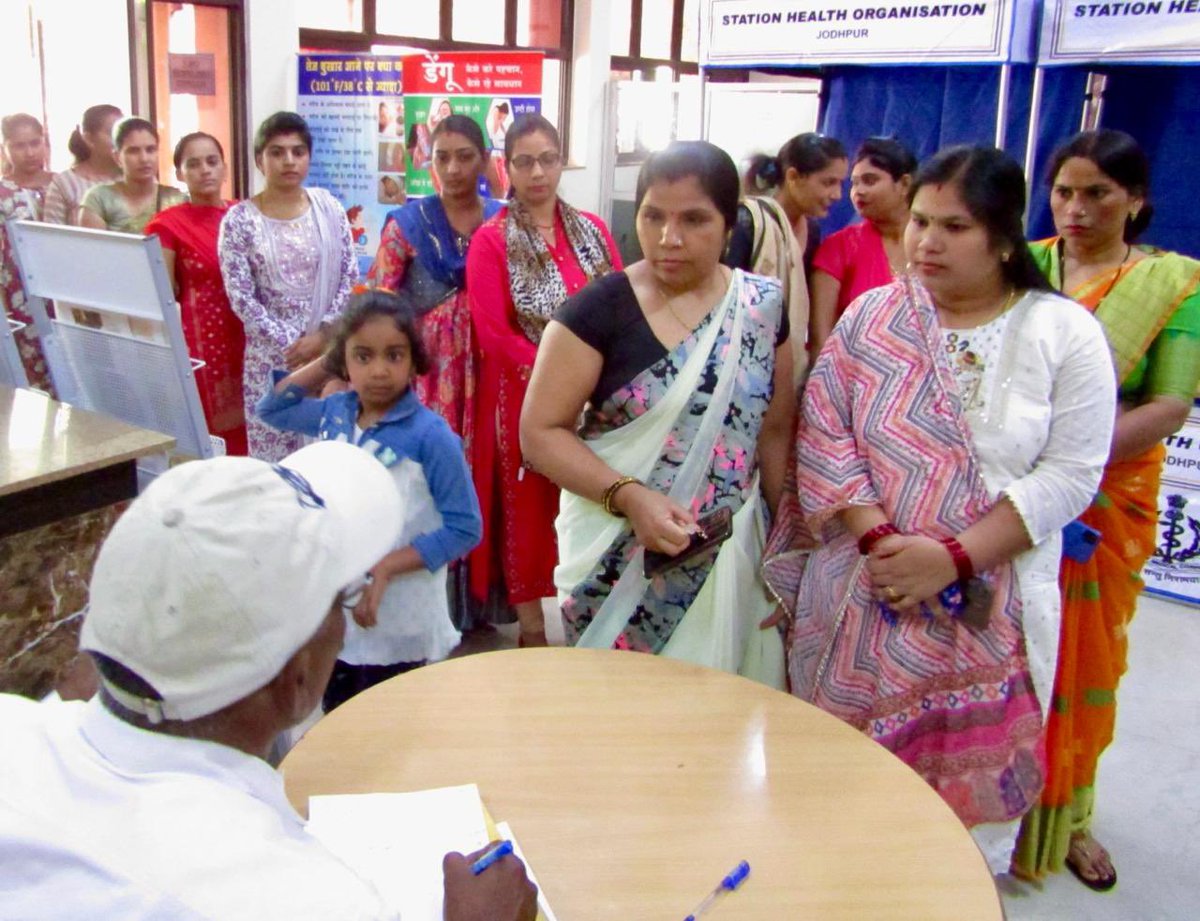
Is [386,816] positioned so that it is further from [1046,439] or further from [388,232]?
[388,232]

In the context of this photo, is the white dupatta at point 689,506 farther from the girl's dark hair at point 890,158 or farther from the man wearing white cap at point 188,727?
the girl's dark hair at point 890,158

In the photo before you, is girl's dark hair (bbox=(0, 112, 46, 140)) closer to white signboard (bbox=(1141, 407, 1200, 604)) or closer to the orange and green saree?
the orange and green saree

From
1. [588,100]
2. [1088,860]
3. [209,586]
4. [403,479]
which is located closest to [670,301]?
[403,479]

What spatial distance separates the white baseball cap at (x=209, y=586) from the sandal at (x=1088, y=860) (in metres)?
1.83

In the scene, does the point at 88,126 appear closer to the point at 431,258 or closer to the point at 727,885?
the point at 431,258

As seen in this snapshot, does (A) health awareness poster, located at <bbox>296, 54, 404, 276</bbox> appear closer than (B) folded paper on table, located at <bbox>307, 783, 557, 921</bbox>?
No

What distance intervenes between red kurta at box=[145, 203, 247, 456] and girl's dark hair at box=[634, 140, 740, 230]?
1917 mm

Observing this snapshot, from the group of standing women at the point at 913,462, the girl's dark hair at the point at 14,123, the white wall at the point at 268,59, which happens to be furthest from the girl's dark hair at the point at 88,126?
the group of standing women at the point at 913,462

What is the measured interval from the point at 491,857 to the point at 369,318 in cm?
118

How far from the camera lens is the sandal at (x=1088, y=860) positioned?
6.58 ft

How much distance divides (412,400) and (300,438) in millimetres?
1382

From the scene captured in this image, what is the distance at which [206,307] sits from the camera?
9.98 ft

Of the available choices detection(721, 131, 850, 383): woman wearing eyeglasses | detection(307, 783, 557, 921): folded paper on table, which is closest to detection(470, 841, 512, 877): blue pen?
detection(307, 783, 557, 921): folded paper on table

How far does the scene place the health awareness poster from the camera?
4.68 m
